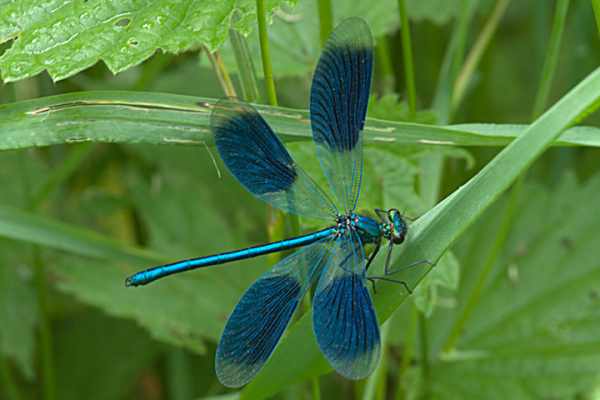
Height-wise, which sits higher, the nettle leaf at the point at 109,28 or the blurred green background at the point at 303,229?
the nettle leaf at the point at 109,28

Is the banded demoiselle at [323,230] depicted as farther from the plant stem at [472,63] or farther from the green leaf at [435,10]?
the green leaf at [435,10]

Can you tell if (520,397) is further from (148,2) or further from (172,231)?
(148,2)

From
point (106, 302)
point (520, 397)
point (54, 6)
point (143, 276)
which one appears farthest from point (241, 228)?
point (54, 6)

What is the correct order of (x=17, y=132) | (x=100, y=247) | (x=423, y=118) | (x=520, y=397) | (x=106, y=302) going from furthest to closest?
(x=106, y=302) < (x=520, y=397) < (x=100, y=247) < (x=423, y=118) < (x=17, y=132)

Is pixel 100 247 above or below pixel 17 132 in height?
below

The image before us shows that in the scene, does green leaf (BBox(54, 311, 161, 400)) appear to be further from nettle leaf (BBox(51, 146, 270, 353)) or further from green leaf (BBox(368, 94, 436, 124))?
green leaf (BBox(368, 94, 436, 124))

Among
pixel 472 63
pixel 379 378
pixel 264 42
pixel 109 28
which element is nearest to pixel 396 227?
pixel 264 42

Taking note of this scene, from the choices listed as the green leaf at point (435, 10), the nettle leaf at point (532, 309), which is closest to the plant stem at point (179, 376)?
the nettle leaf at point (532, 309)
